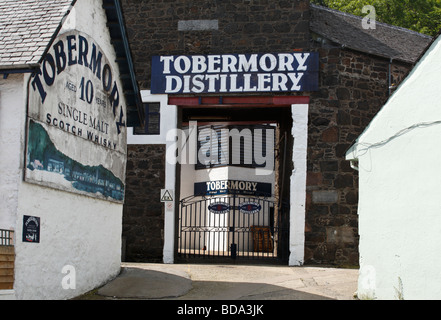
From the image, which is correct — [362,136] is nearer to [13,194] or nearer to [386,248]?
[386,248]

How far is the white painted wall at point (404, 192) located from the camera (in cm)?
923

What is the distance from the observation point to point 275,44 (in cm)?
1758

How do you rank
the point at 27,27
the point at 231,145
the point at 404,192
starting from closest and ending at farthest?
the point at 404,192
the point at 27,27
the point at 231,145

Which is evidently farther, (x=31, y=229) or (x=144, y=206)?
(x=144, y=206)

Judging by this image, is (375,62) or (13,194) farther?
(375,62)

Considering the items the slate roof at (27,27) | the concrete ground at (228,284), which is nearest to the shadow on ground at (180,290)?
the concrete ground at (228,284)

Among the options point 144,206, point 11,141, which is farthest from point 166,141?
point 11,141

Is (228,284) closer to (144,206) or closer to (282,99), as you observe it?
(144,206)

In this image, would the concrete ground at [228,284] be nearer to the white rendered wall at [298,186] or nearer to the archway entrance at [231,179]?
the white rendered wall at [298,186]

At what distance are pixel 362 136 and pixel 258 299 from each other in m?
3.55

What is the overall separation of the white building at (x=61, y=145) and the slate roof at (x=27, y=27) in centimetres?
2

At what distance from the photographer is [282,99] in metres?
17.4

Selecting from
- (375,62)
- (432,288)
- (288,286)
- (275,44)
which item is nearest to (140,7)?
(275,44)

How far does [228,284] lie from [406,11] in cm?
2177
